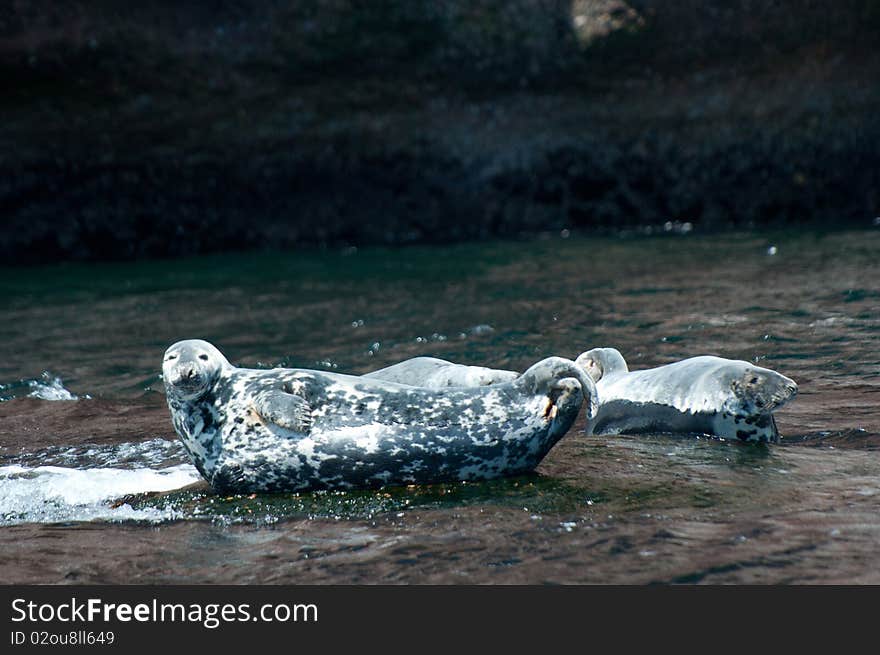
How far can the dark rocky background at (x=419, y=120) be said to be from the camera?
1641cm

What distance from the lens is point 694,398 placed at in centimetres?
522

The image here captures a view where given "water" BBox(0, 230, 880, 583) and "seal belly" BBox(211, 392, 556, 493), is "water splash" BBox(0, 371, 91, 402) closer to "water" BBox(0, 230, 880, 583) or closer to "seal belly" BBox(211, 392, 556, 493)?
"water" BBox(0, 230, 880, 583)

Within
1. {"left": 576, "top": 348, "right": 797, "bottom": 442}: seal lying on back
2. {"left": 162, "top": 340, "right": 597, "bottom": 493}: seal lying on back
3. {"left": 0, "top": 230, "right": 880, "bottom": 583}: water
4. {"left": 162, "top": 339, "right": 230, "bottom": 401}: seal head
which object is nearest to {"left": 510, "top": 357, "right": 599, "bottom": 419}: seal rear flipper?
{"left": 162, "top": 340, "right": 597, "bottom": 493}: seal lying on back

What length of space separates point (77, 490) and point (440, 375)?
69.0 inches

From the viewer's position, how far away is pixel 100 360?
8.56m

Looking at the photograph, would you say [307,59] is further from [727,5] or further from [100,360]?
[100,360]

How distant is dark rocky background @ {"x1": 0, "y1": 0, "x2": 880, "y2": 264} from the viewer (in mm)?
16406

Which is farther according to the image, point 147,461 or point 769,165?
point 769,165

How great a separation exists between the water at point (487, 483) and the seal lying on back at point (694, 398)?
13 cm

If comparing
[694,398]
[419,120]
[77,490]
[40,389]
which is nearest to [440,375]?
[694,398]

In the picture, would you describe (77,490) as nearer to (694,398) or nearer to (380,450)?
(380,450)
